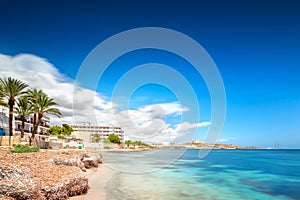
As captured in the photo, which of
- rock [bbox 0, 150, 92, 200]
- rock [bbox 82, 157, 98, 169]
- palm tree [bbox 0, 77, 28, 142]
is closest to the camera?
rock [bbox 0, 150, 92, 200]

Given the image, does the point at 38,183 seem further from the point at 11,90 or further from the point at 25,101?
the point at 25,101

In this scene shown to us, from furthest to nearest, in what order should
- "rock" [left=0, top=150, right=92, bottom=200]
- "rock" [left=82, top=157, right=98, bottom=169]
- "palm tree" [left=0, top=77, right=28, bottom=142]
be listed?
1. "palm tree" [left=0, top=77, right=28, bottom=142]
2. "rock" [left=82, top=157, right=98, bottom=169]
3. "rock" [left=0, top=150, right=92, bottom=200]

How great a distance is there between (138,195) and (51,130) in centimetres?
6707

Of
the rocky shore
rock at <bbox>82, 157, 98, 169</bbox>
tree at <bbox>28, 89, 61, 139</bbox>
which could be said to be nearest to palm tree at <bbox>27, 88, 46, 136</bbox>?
tree at <bbox>28, 89, 61, 139</bbox>

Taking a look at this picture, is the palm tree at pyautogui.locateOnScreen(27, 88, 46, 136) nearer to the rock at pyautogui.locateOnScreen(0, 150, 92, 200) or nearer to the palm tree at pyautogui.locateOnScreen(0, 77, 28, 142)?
the palm tree at pyautogui.locateOnScreen(0, 77, 28, 142)

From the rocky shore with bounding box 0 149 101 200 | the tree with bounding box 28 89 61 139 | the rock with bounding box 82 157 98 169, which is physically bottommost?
the rock with bounding box 82 157 98 169

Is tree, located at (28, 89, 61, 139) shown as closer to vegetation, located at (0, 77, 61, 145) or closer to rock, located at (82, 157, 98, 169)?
vegetation, located at (0, 77, 61, 145)

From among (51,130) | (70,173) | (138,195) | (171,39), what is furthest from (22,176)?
(51,130)

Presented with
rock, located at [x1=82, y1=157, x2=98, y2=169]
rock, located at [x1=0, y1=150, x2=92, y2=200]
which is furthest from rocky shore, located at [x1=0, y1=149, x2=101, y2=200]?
rock, located at [x1=82, y1=157, x2=98, y2=169]

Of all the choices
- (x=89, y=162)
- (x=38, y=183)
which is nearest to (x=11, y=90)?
(x=89, y=162)

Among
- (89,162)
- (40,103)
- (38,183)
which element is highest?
(40,103)

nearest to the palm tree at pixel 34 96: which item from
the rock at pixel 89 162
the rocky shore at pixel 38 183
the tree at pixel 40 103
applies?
the tree at pixel 40 103

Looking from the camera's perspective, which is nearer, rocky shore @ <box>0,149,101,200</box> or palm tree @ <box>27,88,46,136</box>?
rocky shore @ <box>0,149,101,200</box>

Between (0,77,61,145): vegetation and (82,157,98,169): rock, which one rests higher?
(0,77,61,145): vegetation
